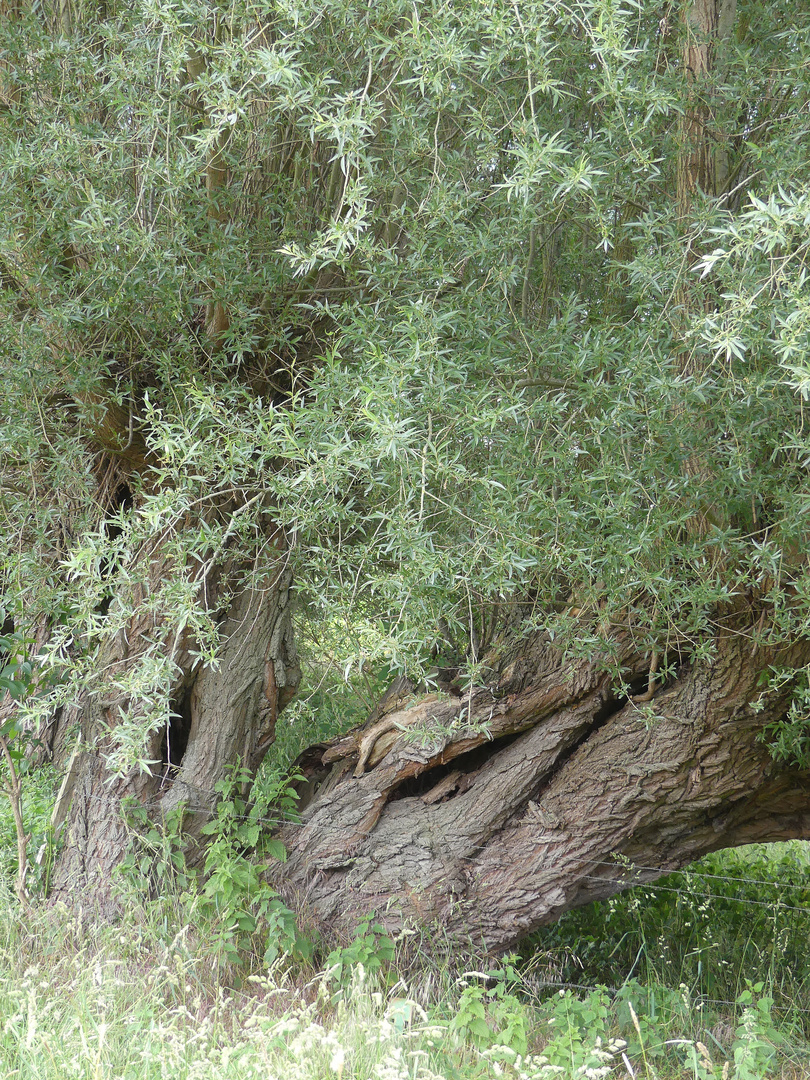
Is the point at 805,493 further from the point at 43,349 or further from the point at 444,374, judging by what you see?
the point at 43,349

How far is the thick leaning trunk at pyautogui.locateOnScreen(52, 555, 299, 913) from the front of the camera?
477 centimetres

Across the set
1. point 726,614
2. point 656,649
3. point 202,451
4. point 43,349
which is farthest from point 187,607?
point 726,614

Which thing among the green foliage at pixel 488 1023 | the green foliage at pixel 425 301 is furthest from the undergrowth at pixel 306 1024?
the green foliage at pixel 425 301

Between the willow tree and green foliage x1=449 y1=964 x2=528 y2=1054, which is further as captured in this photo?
green foliage x1=449 y1=964 x2=528 y2=1054

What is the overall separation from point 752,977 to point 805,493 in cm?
332

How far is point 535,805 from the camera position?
4.46 metres

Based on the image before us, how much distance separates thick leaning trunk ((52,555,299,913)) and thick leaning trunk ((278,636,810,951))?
604 mm

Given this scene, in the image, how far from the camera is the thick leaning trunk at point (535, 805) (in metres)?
4.08

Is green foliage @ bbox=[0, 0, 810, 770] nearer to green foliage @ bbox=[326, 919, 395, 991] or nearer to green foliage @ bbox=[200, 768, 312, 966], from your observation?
green foliage @ bbox=[200, 768, 312, 966]

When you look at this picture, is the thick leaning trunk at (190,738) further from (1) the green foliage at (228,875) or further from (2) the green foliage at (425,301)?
(2) the green foliage at (425,301)

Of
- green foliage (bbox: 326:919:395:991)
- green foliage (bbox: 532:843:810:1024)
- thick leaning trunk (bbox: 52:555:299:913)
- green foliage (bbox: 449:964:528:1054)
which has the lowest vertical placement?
green foliage (bbox: 532:843:810:1024)

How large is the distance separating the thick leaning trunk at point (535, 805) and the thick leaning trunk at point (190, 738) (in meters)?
0.60

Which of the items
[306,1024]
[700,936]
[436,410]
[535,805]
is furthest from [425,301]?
[700,936]

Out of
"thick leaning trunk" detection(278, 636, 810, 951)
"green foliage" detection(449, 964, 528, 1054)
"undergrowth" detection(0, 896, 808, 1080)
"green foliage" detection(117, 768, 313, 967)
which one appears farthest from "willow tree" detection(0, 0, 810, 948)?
"green foliage" detection(449, 964, 528, 1054)
